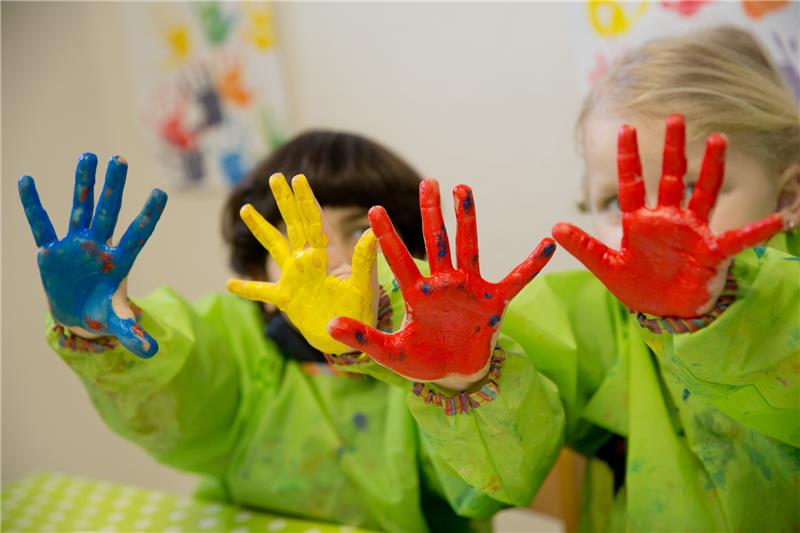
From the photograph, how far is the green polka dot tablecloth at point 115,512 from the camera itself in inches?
28.7

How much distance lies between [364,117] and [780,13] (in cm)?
68

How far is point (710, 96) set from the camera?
641 mm

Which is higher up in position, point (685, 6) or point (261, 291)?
point (685, 6)

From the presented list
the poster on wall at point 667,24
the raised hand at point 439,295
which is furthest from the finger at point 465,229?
the poster on wall at point 667,24

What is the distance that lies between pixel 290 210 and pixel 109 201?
0.16 meters

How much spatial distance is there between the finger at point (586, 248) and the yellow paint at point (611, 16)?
696 millimetres

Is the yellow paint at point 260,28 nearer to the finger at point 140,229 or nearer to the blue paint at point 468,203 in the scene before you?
the finger at point 140,229

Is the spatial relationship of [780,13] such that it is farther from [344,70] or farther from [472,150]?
[344,70]

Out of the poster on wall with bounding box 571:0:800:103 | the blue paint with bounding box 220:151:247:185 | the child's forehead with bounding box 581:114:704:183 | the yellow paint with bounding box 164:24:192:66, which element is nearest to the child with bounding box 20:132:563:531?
the child's forehead with bounding box 581:114:704:183


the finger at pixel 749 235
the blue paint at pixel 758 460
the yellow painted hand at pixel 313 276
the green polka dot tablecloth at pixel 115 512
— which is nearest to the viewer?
the finger at pixel 749 235

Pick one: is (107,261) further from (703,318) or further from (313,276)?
(703,318)

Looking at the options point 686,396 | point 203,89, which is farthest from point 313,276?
point 203,89

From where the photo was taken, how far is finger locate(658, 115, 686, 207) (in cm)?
41

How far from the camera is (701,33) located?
0.76 m
